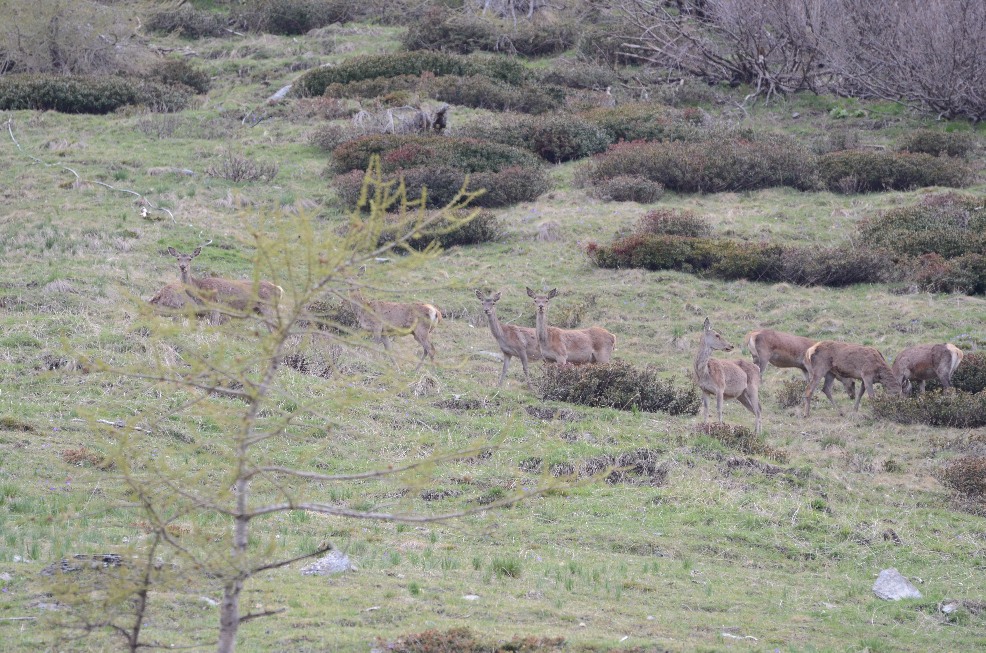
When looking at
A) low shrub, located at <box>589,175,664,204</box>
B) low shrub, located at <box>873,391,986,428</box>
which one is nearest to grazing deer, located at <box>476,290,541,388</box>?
low shrub, located at <box>873,391,986,428</box>

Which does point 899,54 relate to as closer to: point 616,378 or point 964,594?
point 616,378

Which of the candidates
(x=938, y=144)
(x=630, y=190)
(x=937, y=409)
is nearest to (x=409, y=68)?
(x=630, y=190)

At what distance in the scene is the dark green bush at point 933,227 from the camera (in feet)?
68.8

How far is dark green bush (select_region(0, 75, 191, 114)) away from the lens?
29.7 metres

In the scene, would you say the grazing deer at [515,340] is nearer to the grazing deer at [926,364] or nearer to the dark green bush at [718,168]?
the grazing deer at [926,364]

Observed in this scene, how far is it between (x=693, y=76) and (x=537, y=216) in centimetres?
1465

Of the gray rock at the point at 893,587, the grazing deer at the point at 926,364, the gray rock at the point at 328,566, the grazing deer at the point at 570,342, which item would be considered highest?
the gray rock at the point at 328,566

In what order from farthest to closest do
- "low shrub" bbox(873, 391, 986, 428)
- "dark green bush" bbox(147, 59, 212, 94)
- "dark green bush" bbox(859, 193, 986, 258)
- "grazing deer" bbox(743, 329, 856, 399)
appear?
"dark green bush" bbox(147, 59, 212, 94) → "dark green bush" bbox(859, 193, 986, 258) → "grazing deer" bbox(743, 329, 856, 399) → "low shrub" bbox(873, 391, 986, 428)

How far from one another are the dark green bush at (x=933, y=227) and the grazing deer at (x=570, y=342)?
24.3 ft

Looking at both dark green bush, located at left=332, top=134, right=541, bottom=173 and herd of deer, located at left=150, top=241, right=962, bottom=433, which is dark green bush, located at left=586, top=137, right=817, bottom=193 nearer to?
dark green bush, located at left=332, top=134, right=541, bottom=173

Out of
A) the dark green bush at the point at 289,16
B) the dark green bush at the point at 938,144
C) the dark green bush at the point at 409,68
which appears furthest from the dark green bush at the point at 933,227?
the dark green bush at the point at 289,16

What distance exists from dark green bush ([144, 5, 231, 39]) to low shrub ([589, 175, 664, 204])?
69.7 ft

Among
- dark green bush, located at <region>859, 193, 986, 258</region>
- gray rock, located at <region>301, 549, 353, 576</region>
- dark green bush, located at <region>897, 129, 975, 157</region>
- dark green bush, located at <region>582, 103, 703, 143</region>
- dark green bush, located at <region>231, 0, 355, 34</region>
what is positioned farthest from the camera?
dark green bush, located at <region>231, 0, 355, 34</region>

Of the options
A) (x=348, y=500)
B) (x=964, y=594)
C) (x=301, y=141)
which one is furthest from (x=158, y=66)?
(x=964, y=594)
